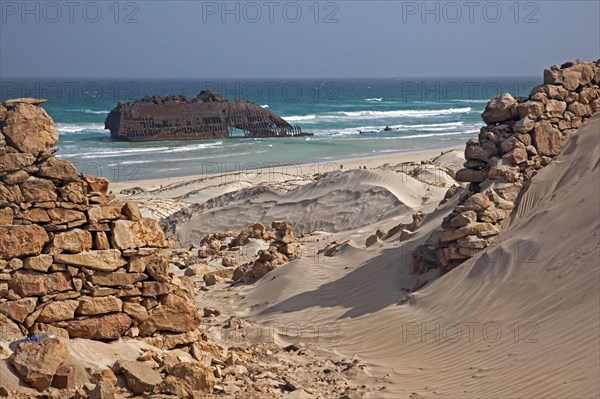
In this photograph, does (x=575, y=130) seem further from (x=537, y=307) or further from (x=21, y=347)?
(x=21, y=347)

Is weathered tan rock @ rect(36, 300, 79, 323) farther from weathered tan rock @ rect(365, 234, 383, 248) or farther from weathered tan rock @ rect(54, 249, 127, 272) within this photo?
weathered tan rock @ rect(365, 234, 383, 248)

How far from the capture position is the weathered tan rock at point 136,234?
30.8 ft

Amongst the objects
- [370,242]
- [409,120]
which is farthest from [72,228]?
[409,120]

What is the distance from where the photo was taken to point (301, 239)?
1859 centimetres

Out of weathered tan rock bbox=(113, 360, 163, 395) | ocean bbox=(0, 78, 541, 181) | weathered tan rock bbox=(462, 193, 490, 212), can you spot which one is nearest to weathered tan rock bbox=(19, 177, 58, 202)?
weathered tan rock bbox=(113, 360, 163, 395)

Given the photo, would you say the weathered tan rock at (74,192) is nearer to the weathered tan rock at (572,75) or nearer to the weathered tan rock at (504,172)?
the weathered tan rock at (504,172)

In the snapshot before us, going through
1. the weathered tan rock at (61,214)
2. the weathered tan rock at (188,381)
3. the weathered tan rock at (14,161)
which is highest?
the weathered tan rock at (14,161)

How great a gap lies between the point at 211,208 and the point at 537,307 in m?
14.0

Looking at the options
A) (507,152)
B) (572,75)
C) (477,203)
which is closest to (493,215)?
(477,203)

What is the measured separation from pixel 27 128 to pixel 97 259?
154 centimetres

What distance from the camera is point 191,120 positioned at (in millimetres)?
57406

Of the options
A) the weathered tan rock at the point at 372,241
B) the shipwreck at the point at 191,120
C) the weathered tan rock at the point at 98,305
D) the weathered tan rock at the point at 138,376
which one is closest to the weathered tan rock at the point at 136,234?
the weathered tan rock at the point at 98,305

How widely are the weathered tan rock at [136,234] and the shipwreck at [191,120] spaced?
155 ft

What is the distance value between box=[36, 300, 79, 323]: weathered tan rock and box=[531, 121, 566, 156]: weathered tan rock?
7.38 meters
